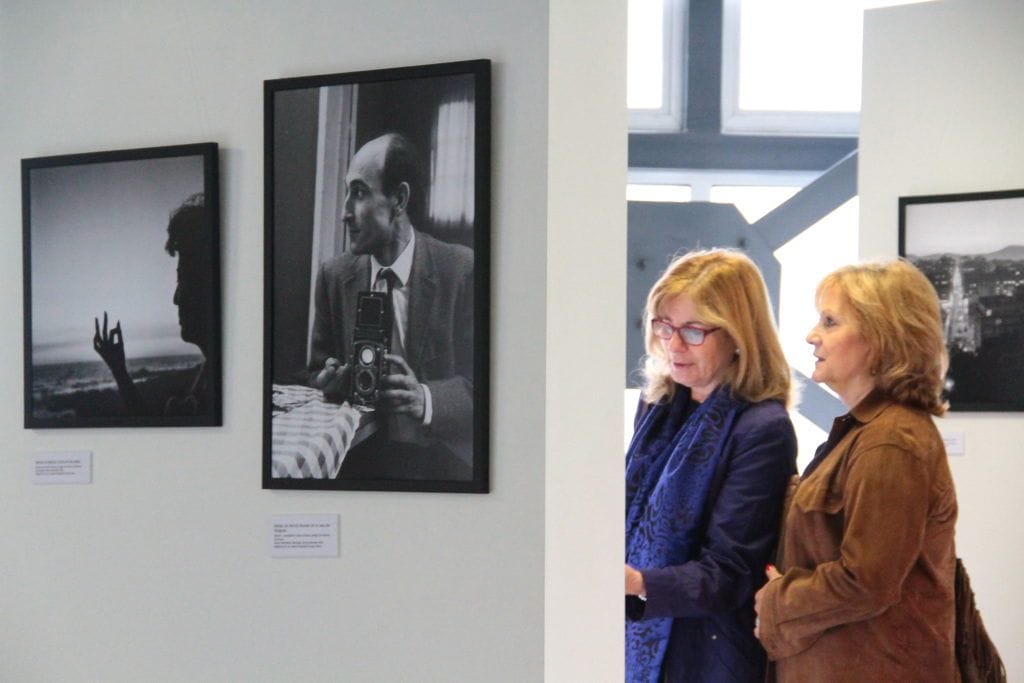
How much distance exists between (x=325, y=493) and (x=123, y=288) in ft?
2.54

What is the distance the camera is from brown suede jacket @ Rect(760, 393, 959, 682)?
3.26 m

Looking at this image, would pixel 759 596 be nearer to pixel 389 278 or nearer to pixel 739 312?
pixel 739 312

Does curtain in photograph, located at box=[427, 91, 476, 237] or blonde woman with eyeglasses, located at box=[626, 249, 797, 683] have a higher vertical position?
curtain in photograph, located at box=[427, 91, 476, 237]

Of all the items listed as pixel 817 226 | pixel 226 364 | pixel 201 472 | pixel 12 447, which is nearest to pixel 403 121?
pixel 226 364

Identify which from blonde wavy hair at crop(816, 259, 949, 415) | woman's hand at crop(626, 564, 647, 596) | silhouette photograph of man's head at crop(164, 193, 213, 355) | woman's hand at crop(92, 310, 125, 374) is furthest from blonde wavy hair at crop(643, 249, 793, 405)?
woman's hand at crop(92, 310, 125, 374)

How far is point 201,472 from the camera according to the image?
3.09 m

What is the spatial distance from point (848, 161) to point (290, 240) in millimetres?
6265

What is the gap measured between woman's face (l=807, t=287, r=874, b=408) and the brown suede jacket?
0.12 m

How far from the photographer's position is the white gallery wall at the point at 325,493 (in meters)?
2.76

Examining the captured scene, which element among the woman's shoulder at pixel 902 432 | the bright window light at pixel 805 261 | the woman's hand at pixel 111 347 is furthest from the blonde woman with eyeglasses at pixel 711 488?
the bright window light at pixel 805 261

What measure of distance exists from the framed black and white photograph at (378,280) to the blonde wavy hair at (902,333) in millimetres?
1262

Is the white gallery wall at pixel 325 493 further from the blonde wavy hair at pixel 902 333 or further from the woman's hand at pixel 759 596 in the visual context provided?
the blonde wavy hair at pixel 902 333

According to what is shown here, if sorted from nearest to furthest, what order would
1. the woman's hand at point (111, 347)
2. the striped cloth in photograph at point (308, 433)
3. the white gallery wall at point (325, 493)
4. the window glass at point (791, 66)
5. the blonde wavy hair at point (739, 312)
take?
the white gallery wall at point (325, 493) < the striped cloth in photograph at point (308, 433) < the woman's hand at point (111, 347) < the blonde wavy hair at point (739, 312) < the window glass at point (791, 66)

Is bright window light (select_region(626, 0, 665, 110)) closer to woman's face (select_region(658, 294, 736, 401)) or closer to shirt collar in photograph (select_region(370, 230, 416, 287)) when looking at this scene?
woman's face (select_region(658, 294, 736, 401))
